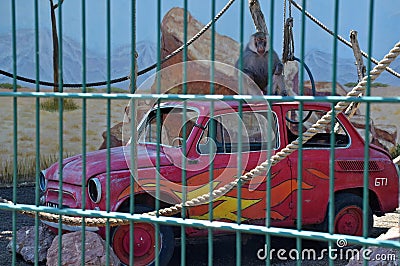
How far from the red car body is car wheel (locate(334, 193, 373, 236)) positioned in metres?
0.01

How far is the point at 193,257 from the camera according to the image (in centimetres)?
628

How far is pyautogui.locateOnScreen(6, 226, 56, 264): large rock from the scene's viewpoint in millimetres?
6012

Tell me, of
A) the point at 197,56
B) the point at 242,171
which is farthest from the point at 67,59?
the point at 242,171

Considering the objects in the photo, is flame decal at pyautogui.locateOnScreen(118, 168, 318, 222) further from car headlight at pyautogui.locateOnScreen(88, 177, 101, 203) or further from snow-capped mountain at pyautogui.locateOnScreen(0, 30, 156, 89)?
snow-capped mountain at pyautogui.locateOnScreen(0, 30, 156, 89)

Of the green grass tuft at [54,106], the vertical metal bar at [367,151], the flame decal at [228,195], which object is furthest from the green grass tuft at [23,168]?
the vertical metal bar at [367,151]

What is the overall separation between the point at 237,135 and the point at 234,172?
608 millimetres

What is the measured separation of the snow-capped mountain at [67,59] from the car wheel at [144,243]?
201 inches

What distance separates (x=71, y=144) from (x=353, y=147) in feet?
17.4

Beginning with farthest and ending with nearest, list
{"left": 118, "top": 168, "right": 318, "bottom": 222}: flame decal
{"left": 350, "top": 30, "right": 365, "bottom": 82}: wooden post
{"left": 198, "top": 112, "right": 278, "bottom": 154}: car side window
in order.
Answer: {"left": 350, "top": 30, "right": 365, "bottom": 82}: wooden post, {"left": 198, "top": 112, "right": 278, "bottom": 154}: car side window, {"left": 118, "top": 168, "right": 318, "bottom": 222}: flame decal

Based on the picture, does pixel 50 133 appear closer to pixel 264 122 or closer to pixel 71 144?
pixel 71 144

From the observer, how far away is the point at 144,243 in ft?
17.9

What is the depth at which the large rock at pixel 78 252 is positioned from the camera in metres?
5.19

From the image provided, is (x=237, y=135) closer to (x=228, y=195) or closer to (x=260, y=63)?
(x=228, y=195)

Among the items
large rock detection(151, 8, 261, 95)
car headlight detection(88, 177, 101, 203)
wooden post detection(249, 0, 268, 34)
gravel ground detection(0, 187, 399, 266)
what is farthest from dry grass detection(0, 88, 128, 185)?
car headlight detection(88, 177, 101, 203)
